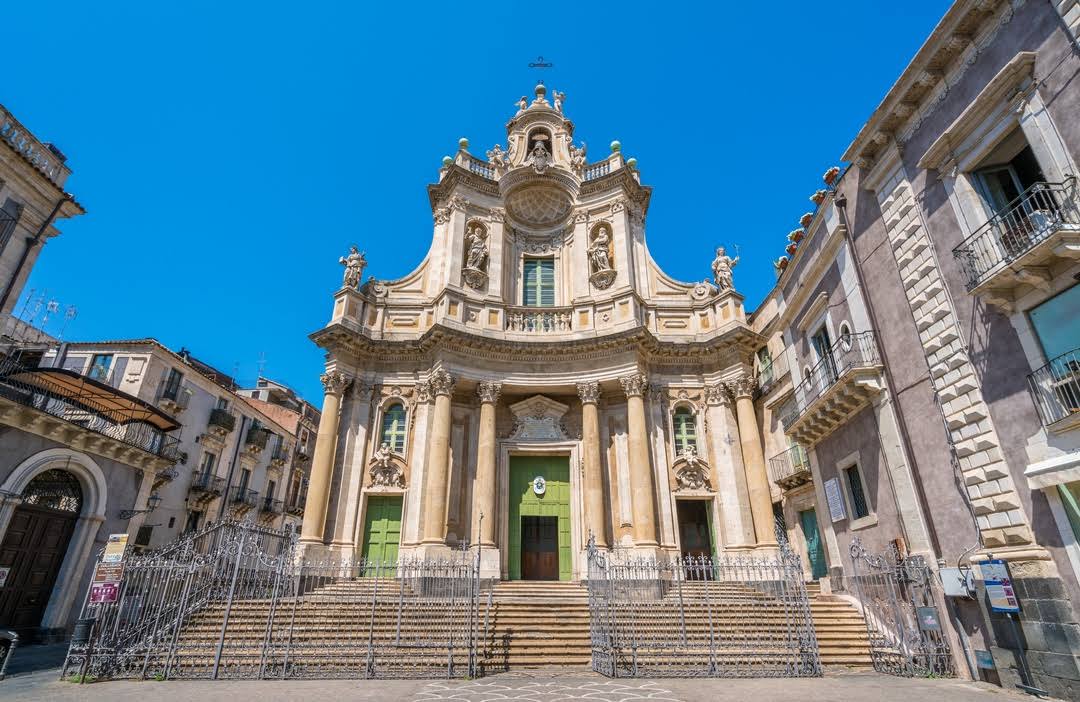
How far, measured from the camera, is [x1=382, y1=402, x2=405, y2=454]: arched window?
18688 mm

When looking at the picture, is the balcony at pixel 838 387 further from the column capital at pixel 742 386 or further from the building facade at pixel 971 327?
the column capital at pixel 742 386

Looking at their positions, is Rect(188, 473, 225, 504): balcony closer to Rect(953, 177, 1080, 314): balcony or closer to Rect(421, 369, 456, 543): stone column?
Rect(421, 369, 456, 543): stone column

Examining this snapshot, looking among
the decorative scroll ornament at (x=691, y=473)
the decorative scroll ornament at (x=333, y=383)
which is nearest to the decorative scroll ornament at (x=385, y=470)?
the decorative scroll ornament at (x=333, y=383)

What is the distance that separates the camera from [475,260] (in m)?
21.2

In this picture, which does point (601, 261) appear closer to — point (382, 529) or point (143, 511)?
point (382, 529)

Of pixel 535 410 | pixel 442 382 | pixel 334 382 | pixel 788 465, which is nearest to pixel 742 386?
pixel 788 465

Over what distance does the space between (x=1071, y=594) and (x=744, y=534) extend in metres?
10.5

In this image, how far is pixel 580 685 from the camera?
8.51m

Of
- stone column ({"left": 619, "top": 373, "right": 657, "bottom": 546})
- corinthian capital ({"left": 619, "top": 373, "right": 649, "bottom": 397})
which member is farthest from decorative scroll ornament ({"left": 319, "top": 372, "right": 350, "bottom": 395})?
corinthian capital ({"left": 619, "top": 373, "right": 649, "bottom": 397})

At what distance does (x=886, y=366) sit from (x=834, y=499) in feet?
13.0

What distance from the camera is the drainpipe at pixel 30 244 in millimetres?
13484

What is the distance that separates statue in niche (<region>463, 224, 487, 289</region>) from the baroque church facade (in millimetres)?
89

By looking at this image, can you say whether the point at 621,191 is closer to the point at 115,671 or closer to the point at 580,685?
the point at 580,685

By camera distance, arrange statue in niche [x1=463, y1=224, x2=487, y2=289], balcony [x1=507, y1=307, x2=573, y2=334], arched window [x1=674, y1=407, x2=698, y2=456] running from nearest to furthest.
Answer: arched window [x1=674, y1=407, x2=698, y2=456]
balcony [x1=507, y1=307, x2=573, y2=334]
statue in niche [x1=463, y1=224, x2=487, y2=289]
